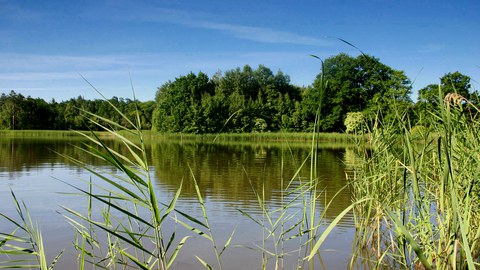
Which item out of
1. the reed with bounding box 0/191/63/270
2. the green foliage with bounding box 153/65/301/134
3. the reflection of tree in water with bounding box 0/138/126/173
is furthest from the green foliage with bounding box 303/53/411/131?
the reed with bounding box 0/191/63/270

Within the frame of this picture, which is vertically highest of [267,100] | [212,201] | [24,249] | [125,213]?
[267,100]

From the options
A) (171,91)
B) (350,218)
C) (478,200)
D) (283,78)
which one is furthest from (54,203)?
(283,78)

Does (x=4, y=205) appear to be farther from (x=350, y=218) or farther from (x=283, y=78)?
(x=283, y=78)

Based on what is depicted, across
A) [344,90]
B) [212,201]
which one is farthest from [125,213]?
[344,90]

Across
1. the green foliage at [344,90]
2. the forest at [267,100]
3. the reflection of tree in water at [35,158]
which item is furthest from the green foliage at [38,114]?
the reflection of tree in water at [35,158]

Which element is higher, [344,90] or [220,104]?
[344,90]

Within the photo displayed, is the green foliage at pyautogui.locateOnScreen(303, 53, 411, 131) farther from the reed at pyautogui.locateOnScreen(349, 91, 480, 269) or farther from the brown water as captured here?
the reed at pyautogui.locateOnScreen(349, 91, 480, 269)

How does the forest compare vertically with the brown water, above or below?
above

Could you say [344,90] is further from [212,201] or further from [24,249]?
[24,249]

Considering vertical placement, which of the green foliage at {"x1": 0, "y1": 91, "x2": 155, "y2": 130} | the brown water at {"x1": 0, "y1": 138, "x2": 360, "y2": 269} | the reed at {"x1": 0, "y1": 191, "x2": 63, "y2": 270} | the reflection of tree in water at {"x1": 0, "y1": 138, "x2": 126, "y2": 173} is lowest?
the brown water at {"x1": 0, "y1": 138, "x2": 360, "y2": 269}

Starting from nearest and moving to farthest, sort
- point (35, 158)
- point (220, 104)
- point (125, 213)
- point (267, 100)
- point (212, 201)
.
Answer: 1. point (125, 213)
2. point (212, 201)
3. point (35, 158)
4. point (220, 104)
5. point (267, 100)

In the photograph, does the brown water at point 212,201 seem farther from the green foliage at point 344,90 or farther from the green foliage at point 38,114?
the green foliage at point 38,114

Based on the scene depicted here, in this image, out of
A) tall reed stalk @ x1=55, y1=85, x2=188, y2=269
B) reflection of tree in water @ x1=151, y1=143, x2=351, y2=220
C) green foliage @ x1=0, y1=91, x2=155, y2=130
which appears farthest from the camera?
green foliage @ x1=0, y1=91, x2=155, y2=130

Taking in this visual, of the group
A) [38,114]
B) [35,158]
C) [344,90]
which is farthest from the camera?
[38,114]
